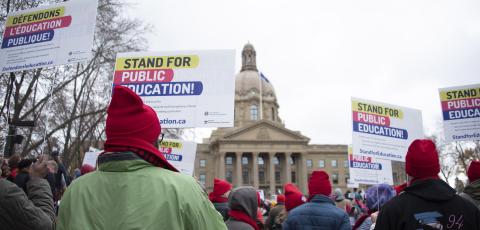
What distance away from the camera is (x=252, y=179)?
263 ft

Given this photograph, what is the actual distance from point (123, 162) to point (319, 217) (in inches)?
140

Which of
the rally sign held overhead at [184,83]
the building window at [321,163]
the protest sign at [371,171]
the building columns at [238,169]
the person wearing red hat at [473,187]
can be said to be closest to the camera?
the person wearing red hat at [473,187]

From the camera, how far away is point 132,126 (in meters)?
2.44

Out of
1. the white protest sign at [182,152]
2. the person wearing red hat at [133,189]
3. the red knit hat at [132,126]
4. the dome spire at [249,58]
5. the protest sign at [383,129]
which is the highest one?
the dome spire at [249,58]

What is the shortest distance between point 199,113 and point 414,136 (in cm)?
665

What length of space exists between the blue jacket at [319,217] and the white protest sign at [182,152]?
6.99 metres

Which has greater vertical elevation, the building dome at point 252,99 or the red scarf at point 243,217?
the building dome at point 252,99

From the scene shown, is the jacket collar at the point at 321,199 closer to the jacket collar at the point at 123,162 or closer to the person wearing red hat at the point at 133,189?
the person wearing red hat at the point at 133,189

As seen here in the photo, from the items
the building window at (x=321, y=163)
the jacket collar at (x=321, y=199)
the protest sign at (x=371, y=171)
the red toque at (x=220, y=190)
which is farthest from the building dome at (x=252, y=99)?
the jacket collar at (x=321, y=199)

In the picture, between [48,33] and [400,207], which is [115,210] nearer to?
[400,207]

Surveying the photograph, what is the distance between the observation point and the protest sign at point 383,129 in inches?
434

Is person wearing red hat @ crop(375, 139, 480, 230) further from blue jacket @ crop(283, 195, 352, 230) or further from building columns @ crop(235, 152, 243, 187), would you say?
building columns @ crop(235, 152, 243, 187)

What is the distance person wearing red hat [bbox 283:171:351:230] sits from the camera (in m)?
5.27

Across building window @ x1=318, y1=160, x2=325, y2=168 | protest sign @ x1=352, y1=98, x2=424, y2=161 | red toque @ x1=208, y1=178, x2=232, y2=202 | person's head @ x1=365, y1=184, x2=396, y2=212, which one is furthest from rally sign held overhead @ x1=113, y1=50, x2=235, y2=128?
building window @ x1=318, y1=160, x2=325, y2=168
